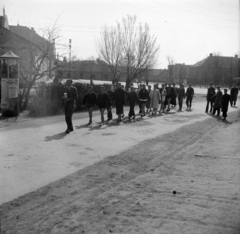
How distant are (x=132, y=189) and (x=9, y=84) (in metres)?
11.4

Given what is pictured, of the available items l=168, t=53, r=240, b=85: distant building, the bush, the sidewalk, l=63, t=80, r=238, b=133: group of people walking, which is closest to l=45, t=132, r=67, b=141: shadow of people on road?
the sidewalk

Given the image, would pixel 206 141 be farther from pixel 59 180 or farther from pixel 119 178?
pixel 59 180

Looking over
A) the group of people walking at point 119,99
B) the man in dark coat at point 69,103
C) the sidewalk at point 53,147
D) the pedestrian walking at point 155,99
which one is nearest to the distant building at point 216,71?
the group of people walking at point 119,99

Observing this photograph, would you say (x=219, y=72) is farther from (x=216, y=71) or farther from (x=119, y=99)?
(x=119, y=99)

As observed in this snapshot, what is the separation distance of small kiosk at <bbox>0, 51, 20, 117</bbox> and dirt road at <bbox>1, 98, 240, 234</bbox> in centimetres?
533

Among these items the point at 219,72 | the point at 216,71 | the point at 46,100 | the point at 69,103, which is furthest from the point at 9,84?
the point at 219,72

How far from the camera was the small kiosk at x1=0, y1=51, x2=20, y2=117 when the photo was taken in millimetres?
15391

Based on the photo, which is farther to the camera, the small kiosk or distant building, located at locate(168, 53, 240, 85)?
distant building, located at locate(168, 53, 240, 85)

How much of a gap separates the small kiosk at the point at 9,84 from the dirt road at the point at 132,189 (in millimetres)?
5331

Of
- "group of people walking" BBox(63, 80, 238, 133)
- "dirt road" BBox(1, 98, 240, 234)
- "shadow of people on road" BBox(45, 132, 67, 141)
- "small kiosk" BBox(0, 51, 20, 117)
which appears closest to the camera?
"dirt road" BBox(1, 98, 240, 234)

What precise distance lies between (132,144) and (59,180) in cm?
394

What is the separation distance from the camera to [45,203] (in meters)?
5.05

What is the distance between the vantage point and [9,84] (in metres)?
15.5

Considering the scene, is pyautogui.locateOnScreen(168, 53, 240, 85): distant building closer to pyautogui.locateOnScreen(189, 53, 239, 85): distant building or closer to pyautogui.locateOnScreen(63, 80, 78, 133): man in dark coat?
pyautogui.locateOnScreen(189, 53, 239, 85): distant building
